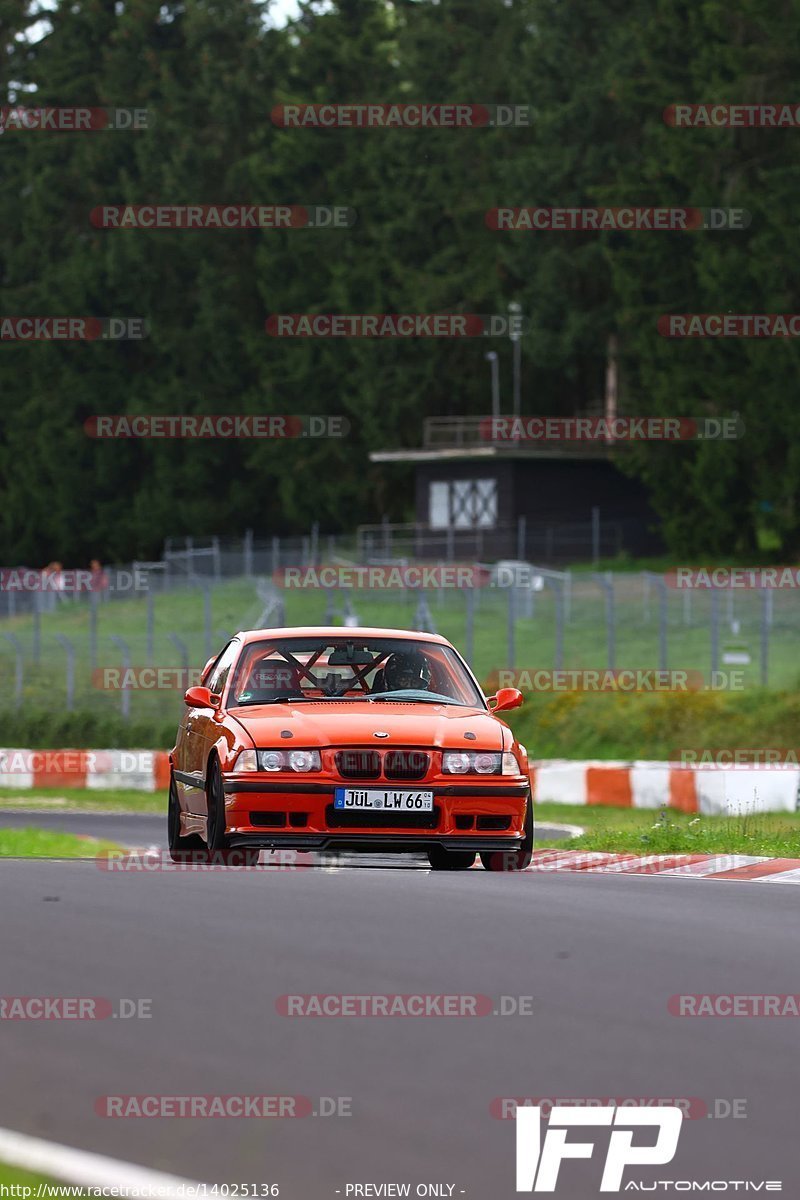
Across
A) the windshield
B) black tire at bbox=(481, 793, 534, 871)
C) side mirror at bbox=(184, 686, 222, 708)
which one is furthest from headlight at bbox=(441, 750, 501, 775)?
side mirror at bbox=(184, 686, 222, 708)

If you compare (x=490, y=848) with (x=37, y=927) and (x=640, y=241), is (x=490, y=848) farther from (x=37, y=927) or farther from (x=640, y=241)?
(x=640, y=241)

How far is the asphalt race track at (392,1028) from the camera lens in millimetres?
6348

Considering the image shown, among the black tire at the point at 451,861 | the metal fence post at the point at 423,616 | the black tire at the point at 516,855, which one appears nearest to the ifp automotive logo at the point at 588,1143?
the black tire at the point at 516,855

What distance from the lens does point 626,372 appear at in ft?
243

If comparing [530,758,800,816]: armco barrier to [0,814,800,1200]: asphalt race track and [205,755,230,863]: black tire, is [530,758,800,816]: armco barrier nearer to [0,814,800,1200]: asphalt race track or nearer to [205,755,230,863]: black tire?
[205,755,230,863]: black tire

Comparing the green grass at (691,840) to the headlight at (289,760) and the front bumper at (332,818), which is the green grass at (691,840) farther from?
the headlight at (289,760)

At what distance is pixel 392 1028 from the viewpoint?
8180mm

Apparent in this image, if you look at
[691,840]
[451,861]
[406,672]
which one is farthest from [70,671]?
[406,672]

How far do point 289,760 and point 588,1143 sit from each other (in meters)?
6.77

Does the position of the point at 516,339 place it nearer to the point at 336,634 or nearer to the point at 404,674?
the point at 404,674

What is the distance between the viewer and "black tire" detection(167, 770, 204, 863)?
14852mm

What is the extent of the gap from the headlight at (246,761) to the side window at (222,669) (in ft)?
4.56

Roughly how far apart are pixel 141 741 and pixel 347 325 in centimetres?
4472

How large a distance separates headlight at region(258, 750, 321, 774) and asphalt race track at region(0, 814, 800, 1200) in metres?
0.64
